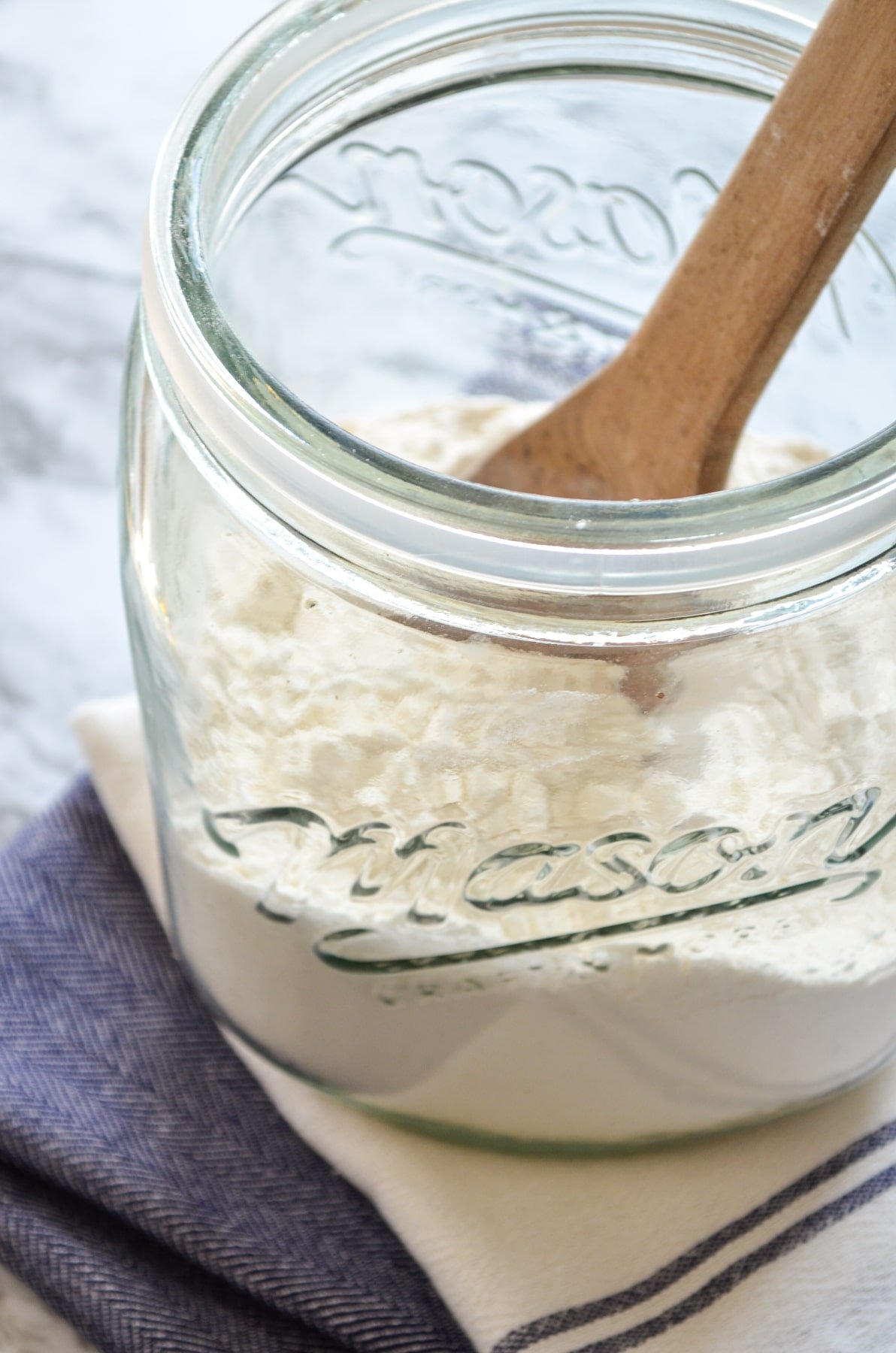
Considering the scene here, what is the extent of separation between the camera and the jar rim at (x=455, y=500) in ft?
1.22

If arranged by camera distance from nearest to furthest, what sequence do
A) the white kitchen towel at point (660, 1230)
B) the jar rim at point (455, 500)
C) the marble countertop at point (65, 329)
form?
the jar rim at point (455, 500) → the white kitchen towel at point (660, 1230) → the marble countertop at point (65, 329)

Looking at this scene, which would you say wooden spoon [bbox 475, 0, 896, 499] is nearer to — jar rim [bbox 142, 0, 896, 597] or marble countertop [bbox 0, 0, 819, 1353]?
jar rim [bbox 142, 0, 896, 597]

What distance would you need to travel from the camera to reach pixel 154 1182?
1.82 feet

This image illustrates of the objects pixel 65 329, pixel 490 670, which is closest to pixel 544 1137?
pixel 490 670

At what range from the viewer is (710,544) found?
0.37m

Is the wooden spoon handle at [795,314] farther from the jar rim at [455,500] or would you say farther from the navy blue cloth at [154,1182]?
the navy blue cloth at [154,1182]

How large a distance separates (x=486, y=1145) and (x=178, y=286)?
324 millimetres

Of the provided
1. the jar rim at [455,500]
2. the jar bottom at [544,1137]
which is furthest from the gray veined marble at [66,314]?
the jar rim at [455,500]

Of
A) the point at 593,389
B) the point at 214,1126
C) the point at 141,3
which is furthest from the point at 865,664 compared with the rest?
the point at 141,3

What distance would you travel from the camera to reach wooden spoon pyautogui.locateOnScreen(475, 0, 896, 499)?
1.43ft

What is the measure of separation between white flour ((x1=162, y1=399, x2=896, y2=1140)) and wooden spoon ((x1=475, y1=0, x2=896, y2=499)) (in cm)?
10

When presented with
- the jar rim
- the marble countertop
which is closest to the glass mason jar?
the jar rim

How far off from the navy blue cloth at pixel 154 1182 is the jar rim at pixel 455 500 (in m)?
0.27

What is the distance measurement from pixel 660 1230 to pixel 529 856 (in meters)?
0.18
